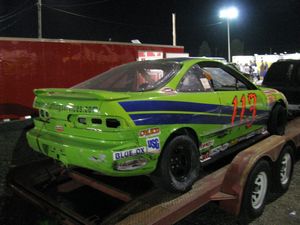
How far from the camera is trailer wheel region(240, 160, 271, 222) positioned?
375cm

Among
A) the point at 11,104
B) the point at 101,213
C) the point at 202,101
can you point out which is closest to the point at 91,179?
the point at 101,213

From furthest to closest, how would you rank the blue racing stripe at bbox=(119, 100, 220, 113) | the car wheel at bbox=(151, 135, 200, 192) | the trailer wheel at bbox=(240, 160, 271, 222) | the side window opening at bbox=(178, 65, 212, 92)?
the side window opening at bbox=(178, 65, 212, 92)
the trailer wheel at bbox=(240, 160, 271, 222)
the car wheel at bbox=(151, 135, 200, 192)
the blue racing stripe at bbox=(119, 100, 220, 113)

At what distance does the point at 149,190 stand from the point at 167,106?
0.90 meters

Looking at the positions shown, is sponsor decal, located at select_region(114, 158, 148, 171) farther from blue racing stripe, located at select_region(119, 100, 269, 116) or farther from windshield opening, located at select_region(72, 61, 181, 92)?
windshield opening, located at select_region(72, 61, 181, 92)

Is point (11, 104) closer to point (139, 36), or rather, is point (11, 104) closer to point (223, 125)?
point (223, 125)

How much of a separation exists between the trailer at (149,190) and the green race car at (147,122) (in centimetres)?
25

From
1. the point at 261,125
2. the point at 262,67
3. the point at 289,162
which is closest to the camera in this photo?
the point at 289,162

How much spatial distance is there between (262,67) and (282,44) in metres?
34.5

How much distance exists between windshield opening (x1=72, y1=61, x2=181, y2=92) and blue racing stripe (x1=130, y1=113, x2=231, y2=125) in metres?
0.36

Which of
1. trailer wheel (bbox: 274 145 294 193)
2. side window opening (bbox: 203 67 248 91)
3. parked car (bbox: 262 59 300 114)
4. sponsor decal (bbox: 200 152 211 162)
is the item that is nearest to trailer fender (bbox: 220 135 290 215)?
sponsor decal (bbox: 200 152 211 162)

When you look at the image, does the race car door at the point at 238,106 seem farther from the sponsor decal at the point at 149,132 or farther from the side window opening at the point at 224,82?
the sponsor decal at the point at 149,132

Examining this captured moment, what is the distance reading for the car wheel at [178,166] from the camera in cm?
350

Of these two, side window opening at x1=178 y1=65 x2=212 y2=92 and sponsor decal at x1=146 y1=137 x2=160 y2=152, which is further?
side window opening at x1=178 y1=65 x2=212 y2=92

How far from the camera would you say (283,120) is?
5.68 metres
